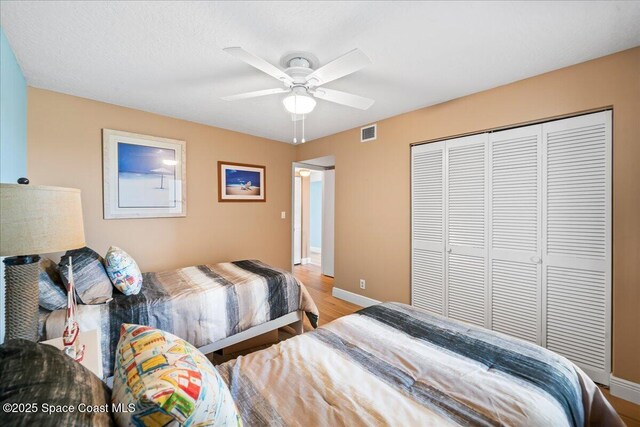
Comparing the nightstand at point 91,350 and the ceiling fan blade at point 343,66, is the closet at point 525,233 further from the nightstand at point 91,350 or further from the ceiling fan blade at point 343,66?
the nightstand at point 91,350

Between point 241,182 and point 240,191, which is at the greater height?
point 241,182

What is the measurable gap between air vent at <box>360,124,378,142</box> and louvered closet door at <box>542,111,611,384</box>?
1.74 m

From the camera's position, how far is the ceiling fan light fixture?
6.58 feet

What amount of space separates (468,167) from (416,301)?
159 cm

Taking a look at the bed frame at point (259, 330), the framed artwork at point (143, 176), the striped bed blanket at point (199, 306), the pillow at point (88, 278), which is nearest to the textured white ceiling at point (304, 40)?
the framed artwork at point (143, 176)

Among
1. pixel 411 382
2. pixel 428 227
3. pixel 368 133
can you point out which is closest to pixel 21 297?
pixel 411 382

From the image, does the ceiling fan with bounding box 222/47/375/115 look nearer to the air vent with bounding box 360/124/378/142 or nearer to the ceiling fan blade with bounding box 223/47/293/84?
the ceiling fan blade with bounding box 223/47/293/84

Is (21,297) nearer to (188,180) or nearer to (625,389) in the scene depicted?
(188,180)

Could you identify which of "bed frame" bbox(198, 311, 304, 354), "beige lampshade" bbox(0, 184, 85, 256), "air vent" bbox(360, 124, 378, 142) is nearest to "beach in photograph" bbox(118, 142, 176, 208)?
"bed frame" bbox(198, 311, 304, 354)

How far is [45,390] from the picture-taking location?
2.03ft

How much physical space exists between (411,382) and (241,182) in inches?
134

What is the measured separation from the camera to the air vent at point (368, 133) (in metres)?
3.51

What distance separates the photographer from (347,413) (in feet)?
3.23

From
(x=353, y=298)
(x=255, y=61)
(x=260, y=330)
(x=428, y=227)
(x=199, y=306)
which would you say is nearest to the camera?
(x=255, y=61)
